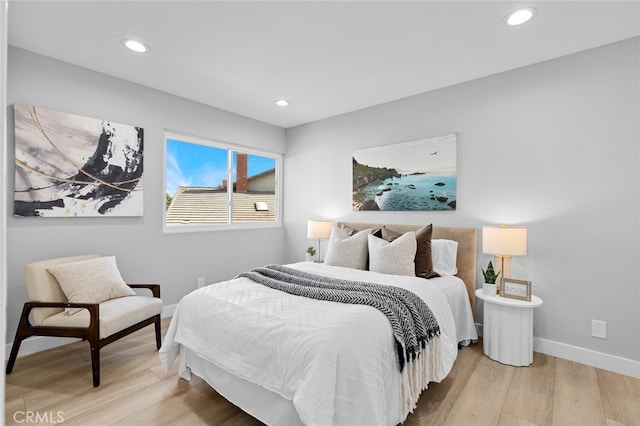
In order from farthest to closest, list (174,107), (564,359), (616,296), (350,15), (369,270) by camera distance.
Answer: (174,107), (369,270), (564,359), (616,296), (350,15)

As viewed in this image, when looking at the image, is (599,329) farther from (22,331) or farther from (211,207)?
(22,331)

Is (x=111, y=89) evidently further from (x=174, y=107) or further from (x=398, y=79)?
(x=398, y=79)

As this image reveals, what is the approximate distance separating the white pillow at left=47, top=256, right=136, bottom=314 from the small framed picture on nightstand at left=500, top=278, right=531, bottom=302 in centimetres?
330

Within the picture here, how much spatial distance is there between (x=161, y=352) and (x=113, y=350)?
854 mm

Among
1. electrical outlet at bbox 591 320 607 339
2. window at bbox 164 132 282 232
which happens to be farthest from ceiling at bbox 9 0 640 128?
electrical outlet at bbox 591 320 607 339

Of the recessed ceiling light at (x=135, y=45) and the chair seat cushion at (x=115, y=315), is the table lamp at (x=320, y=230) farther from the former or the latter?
the recessed ceiling light at (x=135, y=45)

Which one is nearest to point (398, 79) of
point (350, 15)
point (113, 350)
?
point (350, 15)

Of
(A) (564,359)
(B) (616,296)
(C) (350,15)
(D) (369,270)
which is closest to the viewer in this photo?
(C) (350,15)

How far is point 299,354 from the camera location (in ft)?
5.31

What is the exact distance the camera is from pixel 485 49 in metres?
2.65

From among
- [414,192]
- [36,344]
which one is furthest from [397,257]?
[36,344]

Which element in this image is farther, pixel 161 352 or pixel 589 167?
pixel 589 167

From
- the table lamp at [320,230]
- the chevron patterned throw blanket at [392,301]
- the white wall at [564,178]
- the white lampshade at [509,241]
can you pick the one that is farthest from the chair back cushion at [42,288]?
the white lampshade at [509,241]

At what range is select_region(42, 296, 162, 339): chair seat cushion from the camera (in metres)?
2.33
